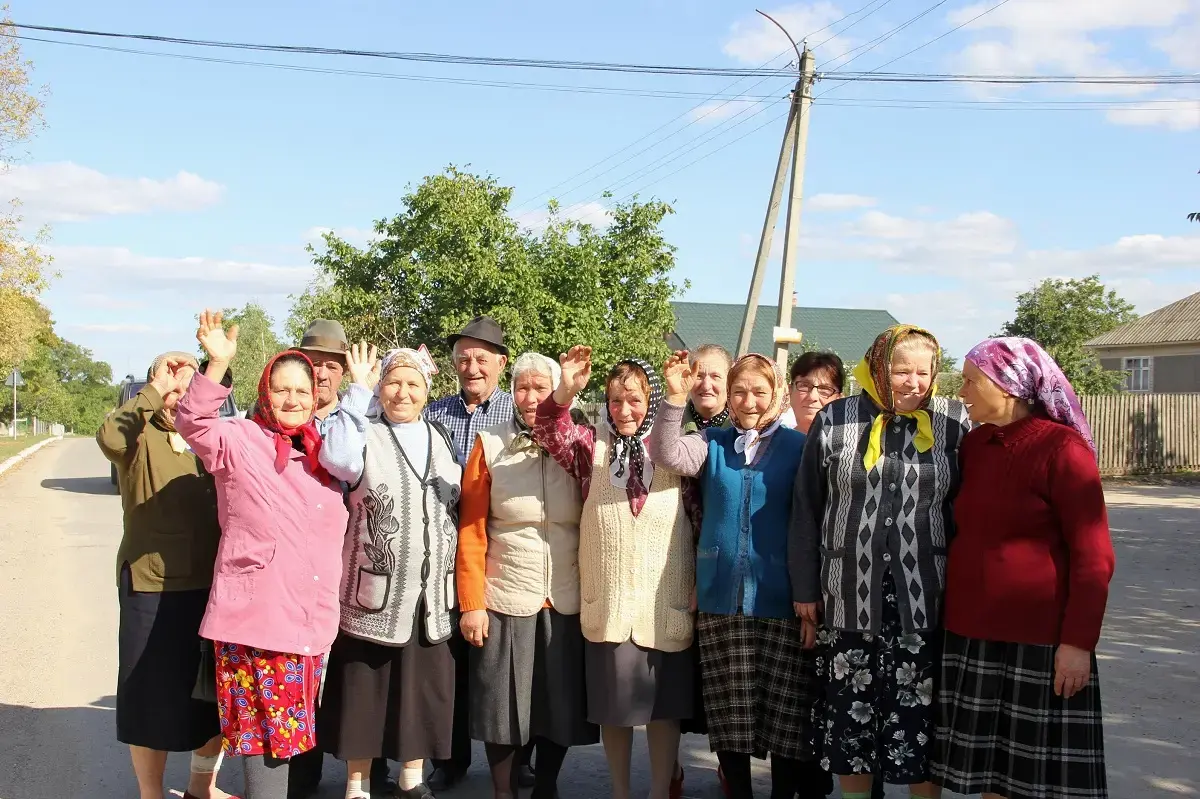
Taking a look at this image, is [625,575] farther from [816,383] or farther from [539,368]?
[816,383]

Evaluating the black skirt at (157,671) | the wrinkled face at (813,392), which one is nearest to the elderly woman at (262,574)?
the black skirt at (157,671)

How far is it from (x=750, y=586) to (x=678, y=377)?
83 cm

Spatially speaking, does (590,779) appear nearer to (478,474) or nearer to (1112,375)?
(478,474)

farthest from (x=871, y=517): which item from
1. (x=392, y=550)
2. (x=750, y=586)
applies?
(x=392, y=550)

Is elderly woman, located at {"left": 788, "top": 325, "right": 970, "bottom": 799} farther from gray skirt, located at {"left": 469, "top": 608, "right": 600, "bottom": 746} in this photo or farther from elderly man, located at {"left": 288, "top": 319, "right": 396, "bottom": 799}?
elderly man, located at {"left": 288, "top": 319, "right": 396, "bottom": 799}

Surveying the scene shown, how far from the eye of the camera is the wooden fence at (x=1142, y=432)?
74.5 ft

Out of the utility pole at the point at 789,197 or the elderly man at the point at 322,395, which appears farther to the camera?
the utility pole at the point at 789,197

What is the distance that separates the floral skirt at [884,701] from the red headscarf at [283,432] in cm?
197

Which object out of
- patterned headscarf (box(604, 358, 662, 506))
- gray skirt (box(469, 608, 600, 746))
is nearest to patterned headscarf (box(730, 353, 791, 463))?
patterned headscarf (box(604, 358, 662, 506))

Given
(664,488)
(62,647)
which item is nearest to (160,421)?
(664,488)

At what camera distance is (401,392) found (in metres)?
4.02

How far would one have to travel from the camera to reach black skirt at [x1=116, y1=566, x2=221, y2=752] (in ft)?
12.8

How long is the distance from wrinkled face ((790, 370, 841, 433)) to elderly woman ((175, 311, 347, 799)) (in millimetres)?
2113

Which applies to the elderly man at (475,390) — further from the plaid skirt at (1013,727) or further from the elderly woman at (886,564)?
the plaid skirt at (1013,727)
